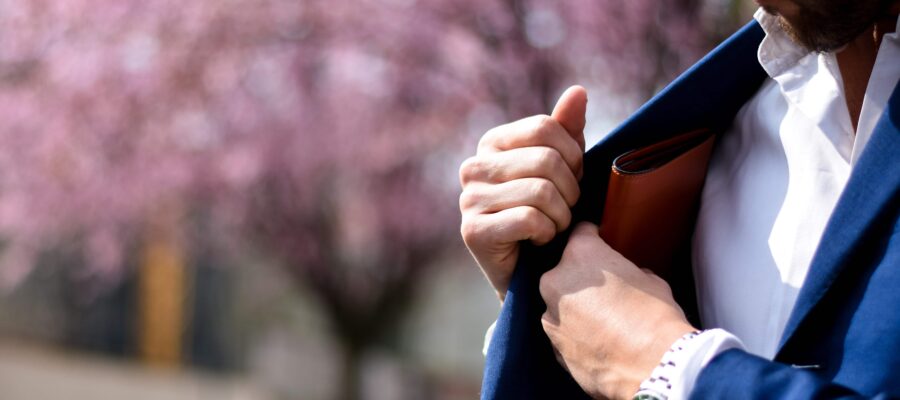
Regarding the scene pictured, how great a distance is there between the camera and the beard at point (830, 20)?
1.06 metres

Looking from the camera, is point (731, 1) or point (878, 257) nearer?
point (878, 257)

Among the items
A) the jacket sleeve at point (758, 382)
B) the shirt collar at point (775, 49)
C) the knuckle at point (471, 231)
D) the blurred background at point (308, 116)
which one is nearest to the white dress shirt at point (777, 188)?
the shirt collar at point (775, 49)

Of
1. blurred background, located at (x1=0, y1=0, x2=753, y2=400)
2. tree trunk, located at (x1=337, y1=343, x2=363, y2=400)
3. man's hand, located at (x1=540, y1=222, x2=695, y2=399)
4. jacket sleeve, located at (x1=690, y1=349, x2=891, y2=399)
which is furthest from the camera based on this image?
tree trunk, located at (x1=337, y1=343, x2=363, y2=400)

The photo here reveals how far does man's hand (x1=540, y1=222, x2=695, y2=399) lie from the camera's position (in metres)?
1.05

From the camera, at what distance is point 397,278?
6.74 meters

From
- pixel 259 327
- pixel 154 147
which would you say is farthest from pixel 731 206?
pixel 259 327

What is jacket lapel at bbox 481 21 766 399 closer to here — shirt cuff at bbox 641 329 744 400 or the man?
the man

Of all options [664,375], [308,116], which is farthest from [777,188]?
[308,116]

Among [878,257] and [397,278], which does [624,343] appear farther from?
[397,278]

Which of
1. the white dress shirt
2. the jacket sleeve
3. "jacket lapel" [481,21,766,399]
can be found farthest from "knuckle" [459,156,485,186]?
the jacket sleeve

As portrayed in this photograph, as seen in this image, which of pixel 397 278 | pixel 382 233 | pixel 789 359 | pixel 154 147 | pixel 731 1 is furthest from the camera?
pixel 397 278

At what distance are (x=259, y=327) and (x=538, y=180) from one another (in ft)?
35.5

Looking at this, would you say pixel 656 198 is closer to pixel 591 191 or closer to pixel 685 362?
pixel 591 191

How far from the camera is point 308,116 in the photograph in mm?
5332
